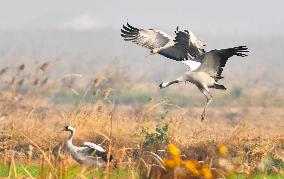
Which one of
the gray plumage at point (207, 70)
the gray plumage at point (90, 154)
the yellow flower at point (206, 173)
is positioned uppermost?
the gray plumage at point (207, 70)

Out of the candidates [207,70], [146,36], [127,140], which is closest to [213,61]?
[207,70]

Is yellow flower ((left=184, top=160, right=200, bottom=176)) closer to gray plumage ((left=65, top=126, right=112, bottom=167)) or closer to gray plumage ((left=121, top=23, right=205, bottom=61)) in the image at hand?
gray plumage ((left=65, top=126, right=112, bottom=167))

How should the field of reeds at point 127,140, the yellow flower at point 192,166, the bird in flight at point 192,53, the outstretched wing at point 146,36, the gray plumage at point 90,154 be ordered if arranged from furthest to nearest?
the outstretched wing at point 146,36, the bird in flight at point 192,53, the gray plumage at point 90,154, the field of reeds at point 127,140, the yellow flower at point 192,166

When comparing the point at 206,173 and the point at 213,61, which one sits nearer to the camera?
the point at 206,173

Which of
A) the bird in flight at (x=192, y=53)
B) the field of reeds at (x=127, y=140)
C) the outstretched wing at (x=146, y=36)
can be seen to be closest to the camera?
the field of reeds at (x=127, y=140)

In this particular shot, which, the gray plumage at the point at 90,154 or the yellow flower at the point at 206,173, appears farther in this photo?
the gray plumage at the point at 90,154

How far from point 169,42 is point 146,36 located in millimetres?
799

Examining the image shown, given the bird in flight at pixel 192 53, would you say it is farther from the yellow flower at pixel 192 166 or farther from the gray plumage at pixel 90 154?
the yellow flower at pixel 192 166

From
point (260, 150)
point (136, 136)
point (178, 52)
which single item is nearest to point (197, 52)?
point (178, 52)

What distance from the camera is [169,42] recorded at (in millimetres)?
12695

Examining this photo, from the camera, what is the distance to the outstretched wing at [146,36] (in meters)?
13.2

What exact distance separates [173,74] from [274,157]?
2826 inches

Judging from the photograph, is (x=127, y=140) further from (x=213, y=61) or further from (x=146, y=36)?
(x=213, y=61)

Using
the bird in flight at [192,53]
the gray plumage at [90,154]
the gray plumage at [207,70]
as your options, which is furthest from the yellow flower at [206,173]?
the gray plumage at [207,70]
